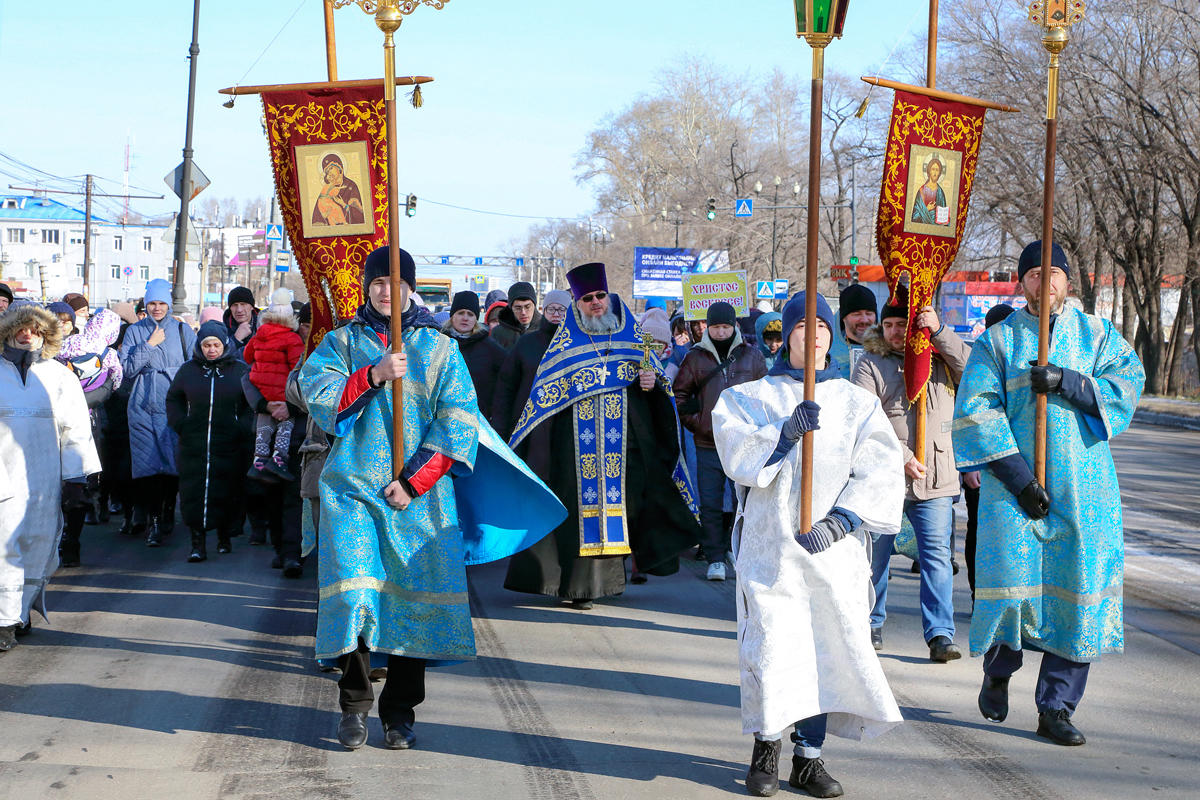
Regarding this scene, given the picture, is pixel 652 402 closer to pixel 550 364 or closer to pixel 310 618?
pixel 550 364

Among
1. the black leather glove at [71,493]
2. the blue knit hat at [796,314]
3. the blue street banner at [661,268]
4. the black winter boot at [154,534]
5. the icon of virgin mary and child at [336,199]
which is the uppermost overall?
the blue street banner at [661,268]

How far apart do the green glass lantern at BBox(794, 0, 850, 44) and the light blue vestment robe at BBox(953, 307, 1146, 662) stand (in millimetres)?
1597

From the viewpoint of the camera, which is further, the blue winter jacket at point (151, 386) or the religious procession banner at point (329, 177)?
the blue winter jacket at point (151, 386)

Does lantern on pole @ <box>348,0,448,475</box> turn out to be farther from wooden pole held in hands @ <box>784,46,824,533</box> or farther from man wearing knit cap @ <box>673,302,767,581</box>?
man wearing knit cap @ <box>673,302,767,581</box>

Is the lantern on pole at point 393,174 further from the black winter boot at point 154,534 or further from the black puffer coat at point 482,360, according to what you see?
the black winter boot at point 154,534

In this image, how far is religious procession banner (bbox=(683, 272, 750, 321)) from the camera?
48.7ft

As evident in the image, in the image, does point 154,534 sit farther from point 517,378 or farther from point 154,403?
point 517,378

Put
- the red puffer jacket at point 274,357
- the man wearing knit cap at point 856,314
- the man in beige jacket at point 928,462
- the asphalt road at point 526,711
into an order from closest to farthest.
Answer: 1. the asphalt road at point 526,711
2. the man in beige jacket at point 928,462
3. the man wearing knit cap at point 856,314
4. the red puffer jacket at point 274,357

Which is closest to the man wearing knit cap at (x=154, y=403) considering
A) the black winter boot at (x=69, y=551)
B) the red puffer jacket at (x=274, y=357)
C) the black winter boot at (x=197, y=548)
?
the black winter boot at (x=197, y=548)

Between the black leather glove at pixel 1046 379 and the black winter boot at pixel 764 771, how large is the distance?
1906 mm

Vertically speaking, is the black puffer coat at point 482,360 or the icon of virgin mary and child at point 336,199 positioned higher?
the icon of virgin mary and child at point 336,199

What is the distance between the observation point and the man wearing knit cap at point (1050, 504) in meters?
5.63

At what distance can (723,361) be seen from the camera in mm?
10016

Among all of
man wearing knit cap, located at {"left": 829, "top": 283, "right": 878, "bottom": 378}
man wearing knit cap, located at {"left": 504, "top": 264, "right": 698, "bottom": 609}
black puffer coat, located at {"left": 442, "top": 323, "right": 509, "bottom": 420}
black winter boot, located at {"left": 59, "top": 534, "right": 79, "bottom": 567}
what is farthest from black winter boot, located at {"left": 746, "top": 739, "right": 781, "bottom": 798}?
black winter boot, located at {"left": 59, "top": 534, "right": 79, "bottom": 567}
